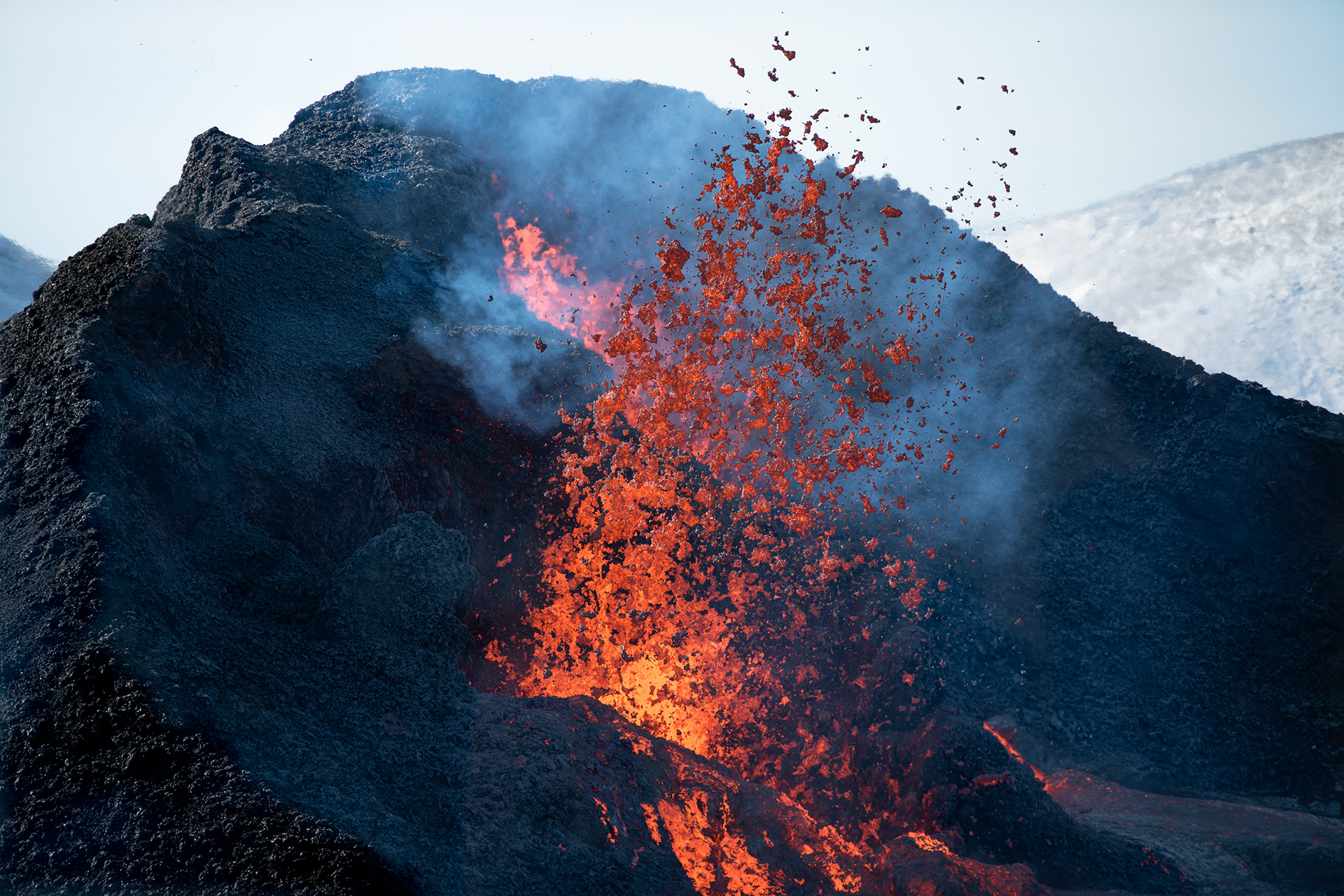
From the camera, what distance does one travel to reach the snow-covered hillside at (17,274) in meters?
20.5

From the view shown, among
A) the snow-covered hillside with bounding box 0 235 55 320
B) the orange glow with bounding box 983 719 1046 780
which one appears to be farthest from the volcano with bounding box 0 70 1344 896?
the snow-covered hillside with bounding box 0 235 55 320

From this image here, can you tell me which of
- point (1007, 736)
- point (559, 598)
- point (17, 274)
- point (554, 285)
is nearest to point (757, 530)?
point (559, 598)

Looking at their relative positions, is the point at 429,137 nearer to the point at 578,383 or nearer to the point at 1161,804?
the point at 578,383

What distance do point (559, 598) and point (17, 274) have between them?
2662 centimetres

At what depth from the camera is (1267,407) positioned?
22.7ft

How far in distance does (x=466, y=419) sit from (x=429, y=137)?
5.54 metres

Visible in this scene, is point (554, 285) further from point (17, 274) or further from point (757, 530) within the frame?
point (17, 274)

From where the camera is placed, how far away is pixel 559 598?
6234 mm

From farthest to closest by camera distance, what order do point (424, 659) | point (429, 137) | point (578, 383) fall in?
point (429, 137)
point (578, 383)
point (424, 659)

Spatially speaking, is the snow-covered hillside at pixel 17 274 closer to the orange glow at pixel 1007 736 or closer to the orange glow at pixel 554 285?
the orange glow at pixel 554 285

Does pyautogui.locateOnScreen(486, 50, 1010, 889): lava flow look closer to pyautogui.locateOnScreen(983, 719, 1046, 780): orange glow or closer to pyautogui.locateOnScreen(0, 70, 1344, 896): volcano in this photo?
pyautogui.locateOnScreen(0, 70, 1344, 896): volcano

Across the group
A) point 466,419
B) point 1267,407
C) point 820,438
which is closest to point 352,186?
point 466,419

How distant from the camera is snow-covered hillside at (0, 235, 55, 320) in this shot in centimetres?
2055

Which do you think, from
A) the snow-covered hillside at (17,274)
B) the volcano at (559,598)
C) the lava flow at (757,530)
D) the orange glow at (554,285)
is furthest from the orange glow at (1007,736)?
the snow-covered hillside at (17,274)
